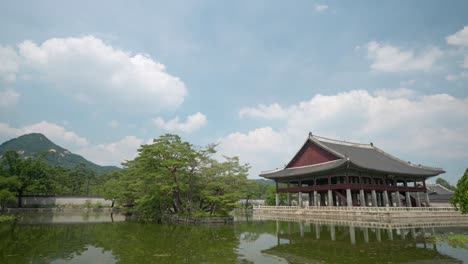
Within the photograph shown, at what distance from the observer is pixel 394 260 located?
35.0 ft

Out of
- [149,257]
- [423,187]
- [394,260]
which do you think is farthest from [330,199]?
[149,257]

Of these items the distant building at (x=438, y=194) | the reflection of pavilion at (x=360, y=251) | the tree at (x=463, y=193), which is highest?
the distant building at (x=438, y=194)

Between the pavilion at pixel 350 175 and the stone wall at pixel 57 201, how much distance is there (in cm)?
4764

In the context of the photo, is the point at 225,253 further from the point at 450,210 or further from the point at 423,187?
the point at 423,187

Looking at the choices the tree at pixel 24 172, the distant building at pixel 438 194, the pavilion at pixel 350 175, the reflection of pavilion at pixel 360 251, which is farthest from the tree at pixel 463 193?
the tree at pixel 24 172

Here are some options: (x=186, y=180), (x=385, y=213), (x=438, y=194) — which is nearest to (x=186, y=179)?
(x=186, y=180)

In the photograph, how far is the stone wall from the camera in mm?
68562

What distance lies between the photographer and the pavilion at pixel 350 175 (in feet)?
129

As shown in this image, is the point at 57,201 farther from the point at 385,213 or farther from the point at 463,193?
the point at 463,193

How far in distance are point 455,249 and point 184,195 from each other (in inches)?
985

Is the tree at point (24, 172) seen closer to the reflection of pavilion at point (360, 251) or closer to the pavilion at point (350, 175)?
the pavilion at point (350, 175)

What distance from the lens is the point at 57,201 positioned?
72062 millimetres

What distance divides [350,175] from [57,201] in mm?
68213

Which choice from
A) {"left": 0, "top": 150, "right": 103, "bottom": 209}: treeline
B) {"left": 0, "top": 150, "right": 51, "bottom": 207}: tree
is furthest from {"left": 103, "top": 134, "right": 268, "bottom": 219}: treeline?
{"left": 0, "top": 150, "right": 51, "bottom": 207}: tree
